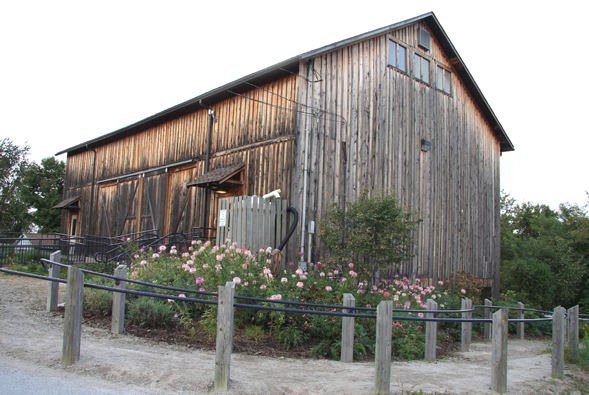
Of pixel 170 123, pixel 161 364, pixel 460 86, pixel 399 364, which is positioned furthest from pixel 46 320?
pixel 460 86

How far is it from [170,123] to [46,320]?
31.6 ft

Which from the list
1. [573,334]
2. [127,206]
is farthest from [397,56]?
[127,206]

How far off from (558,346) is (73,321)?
624 cm

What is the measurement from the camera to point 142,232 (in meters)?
15.2

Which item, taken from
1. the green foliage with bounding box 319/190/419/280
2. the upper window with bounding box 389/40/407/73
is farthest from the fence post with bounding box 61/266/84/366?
the upper window with bounding box 389/40/407/73

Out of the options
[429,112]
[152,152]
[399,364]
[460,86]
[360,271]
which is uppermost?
[460,86]

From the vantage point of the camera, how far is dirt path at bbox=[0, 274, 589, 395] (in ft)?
14.1

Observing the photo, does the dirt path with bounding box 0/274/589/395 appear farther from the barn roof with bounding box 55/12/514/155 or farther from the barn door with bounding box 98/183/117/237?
the barn door with bounding box 98/183/117/237

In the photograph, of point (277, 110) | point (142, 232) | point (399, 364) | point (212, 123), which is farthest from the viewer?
point (142, 232)

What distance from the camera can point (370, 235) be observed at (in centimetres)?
949

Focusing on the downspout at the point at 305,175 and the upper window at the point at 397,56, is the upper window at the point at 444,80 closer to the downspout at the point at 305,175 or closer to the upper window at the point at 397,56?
the upper window at the point at 397,56

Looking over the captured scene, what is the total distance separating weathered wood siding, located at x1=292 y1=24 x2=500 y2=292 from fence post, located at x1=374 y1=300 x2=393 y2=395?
5.82 meters

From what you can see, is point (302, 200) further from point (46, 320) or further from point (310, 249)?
point (46, 320)

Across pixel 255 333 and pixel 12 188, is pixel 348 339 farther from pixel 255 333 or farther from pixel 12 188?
pixel 12 188
